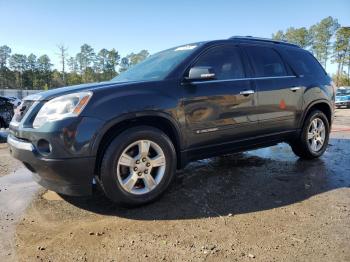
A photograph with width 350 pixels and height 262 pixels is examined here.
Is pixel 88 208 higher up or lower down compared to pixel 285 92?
lower down

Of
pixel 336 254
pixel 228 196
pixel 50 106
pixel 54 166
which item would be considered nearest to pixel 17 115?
pixel 50 106

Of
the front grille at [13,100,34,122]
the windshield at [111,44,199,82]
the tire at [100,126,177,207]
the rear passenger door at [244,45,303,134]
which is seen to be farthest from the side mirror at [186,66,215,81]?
the front grille at [13,100,34,122]

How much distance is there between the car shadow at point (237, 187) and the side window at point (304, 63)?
56.8 inches

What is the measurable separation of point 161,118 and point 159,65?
3.09ft

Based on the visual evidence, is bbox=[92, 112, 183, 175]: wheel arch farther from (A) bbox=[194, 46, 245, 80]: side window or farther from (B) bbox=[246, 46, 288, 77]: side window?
(B) bbox=[246, 46, 288, 77]: side window

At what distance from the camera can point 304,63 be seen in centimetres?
562

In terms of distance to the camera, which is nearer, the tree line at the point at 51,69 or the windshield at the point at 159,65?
the windshield at the point at 159,65

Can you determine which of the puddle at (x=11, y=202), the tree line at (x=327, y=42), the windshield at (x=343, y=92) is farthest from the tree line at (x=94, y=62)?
the puddle at (x=11, y=202)

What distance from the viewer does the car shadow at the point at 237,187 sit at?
3.52 metres

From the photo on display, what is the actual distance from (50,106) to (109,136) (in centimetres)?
64

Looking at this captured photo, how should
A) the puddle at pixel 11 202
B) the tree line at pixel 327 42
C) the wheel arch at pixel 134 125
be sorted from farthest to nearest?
the tree line at pixel 327 42 → the wheel arch at pixel 134 125 → the puddle at pixel 11 202

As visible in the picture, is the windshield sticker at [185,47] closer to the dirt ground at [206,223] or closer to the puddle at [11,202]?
the dirt ground at [206,223]

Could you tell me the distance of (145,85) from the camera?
3.69 metres

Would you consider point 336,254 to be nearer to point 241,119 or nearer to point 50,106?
point 241,119
